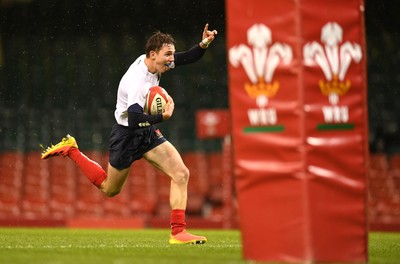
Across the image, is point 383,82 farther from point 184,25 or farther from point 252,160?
point 252,160

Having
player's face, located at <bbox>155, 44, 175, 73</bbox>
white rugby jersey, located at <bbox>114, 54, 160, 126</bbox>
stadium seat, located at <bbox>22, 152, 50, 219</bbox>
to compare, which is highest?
player's face, located at <bbox>155, 44, 175, 73</bbox>

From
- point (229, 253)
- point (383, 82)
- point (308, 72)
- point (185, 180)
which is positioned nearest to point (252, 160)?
point (308, 72)

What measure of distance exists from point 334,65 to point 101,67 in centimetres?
1537

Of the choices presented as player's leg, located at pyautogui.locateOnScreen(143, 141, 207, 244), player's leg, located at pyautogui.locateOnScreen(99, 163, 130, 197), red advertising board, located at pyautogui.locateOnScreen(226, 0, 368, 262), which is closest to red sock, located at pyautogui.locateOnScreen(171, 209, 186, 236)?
player's leg, located at pyautogui.locateOnScreen(143, 141, 207, 244)

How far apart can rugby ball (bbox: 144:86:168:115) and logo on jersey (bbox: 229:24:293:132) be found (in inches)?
93.0

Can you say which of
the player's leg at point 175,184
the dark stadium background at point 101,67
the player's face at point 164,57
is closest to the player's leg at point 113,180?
the player's leg at point 175,184

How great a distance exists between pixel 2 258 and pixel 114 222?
10.1m

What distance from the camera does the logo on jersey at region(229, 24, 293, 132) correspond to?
5.36 m

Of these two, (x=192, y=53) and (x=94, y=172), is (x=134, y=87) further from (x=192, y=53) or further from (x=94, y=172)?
(x=94, y=172)

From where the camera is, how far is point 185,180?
8.04m

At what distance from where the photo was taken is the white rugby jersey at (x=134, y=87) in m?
7.75

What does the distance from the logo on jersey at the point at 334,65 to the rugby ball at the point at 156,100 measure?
2624 millimetres

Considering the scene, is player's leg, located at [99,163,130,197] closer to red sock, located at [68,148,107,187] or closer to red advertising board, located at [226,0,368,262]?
red sock, located at [68,148,107,187]

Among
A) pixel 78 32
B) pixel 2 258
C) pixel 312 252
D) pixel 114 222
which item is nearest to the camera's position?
pixel 312 252
